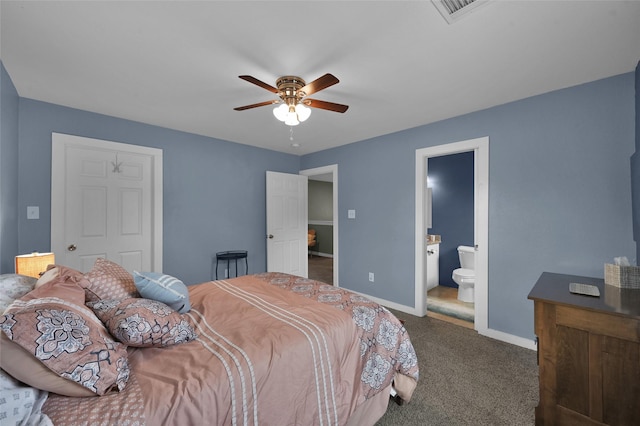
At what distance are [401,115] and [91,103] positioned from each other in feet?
10.5

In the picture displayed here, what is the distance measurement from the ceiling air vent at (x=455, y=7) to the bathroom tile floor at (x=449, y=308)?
301 cm

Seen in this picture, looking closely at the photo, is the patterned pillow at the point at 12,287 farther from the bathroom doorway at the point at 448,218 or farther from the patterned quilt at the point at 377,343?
the bathroom doorway at the point at 448,218

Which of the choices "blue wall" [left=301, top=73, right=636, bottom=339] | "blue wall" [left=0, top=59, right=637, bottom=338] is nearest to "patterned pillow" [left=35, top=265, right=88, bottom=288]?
"blue wall" [left=0, top=59, right=637, bottom=338]

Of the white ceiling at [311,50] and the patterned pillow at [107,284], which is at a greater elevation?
the white ceiling at [311,50]

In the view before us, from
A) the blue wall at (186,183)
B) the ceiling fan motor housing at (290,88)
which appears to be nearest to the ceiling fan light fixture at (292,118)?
the ceiling fan motor housing at (290,88)

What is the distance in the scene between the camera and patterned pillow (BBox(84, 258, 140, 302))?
4.77ft

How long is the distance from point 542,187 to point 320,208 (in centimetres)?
630

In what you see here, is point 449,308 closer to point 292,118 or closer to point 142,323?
point 292,118

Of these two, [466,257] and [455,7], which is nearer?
[455,7]

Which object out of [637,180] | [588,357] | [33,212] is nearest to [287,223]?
[33,212]

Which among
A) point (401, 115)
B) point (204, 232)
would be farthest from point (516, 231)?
point (204, 232)

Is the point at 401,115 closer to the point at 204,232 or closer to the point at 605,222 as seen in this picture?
the point at 605,222

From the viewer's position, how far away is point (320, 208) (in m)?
8.47

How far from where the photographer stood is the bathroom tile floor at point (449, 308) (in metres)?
3.30
